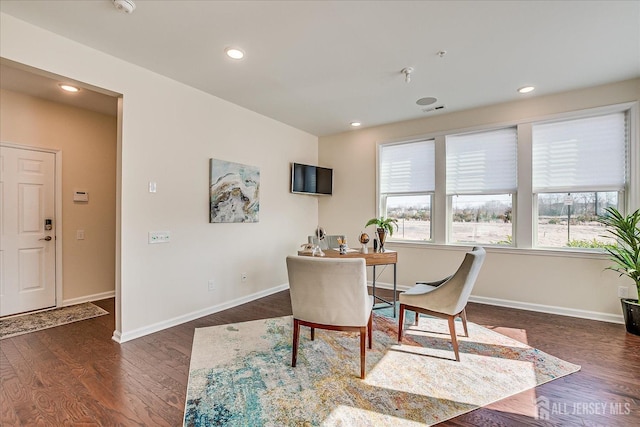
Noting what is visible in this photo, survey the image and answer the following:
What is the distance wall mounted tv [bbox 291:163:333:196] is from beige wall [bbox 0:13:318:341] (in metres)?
0.45

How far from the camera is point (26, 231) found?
3.47 metres

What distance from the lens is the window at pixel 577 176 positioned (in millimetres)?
3217

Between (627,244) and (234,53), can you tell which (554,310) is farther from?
(234,53)

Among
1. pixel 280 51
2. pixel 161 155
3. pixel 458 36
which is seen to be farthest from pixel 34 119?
pixel 458 36

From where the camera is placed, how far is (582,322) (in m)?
3.17

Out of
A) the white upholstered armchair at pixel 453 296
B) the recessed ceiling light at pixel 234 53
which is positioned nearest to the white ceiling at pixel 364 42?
the recessed ceiling light at pixel 234 53

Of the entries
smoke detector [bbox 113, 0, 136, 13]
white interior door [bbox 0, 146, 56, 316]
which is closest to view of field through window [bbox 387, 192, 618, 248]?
smoke detector [bbox 113, 0, 136, 13]

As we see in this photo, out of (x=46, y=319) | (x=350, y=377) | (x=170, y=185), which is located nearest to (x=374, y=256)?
(x=350, y=377)

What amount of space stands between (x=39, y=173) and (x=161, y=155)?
192 cm

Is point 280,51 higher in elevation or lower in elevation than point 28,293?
higher

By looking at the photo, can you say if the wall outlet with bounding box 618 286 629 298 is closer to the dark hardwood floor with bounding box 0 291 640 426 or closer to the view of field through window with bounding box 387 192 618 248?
the dark hardwood floor with bounding box 0 291 640 426

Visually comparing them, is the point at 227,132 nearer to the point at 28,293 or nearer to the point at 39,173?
the point at 39,173

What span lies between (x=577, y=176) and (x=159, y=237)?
4763mm

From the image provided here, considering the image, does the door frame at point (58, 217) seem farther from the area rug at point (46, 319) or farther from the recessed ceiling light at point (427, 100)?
the recessed ceiling light at point (427, 100)
